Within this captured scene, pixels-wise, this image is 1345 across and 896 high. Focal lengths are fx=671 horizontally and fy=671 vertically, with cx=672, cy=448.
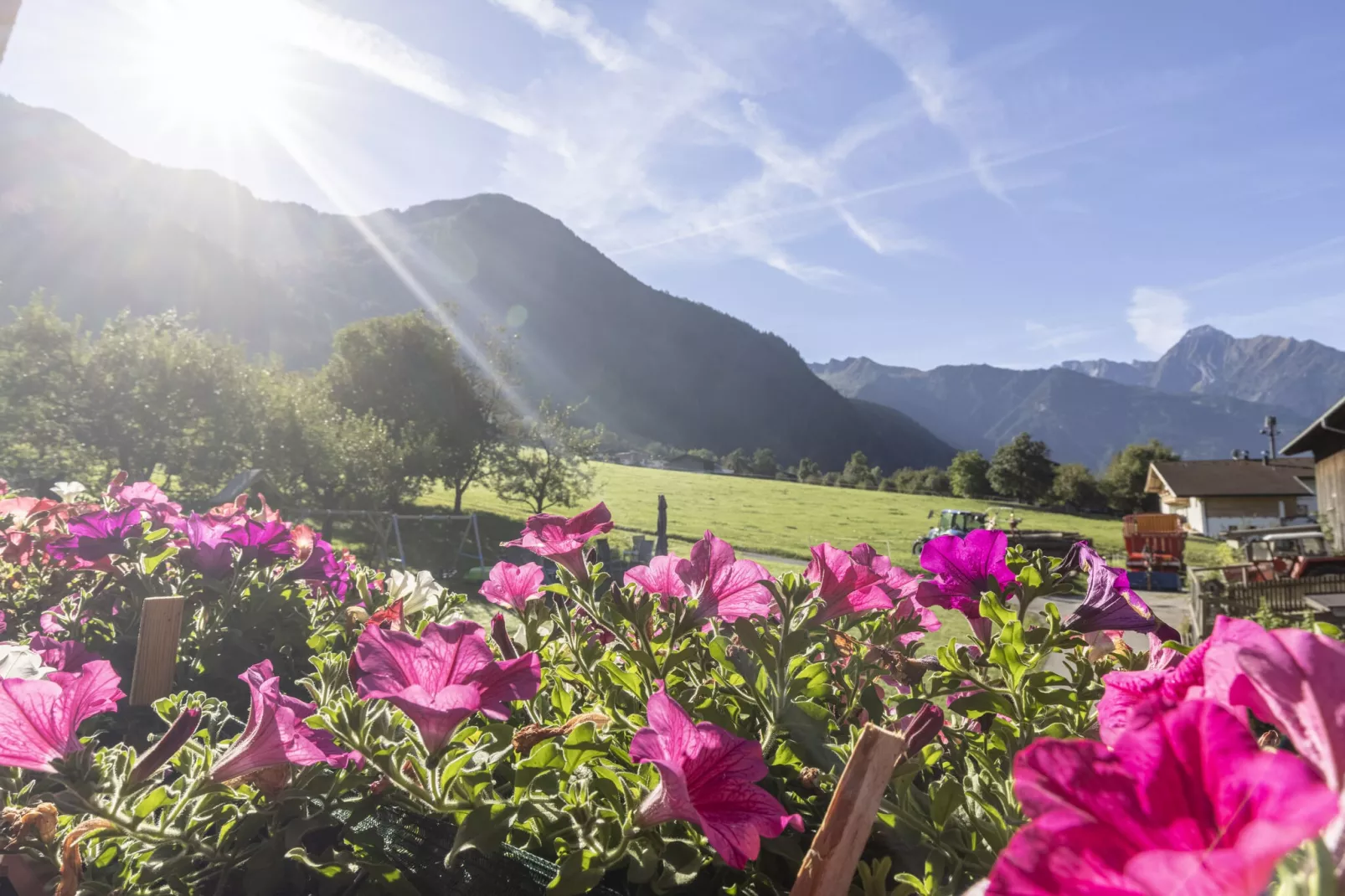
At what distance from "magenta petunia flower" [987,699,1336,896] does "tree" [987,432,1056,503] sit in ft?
225

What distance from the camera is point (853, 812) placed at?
55 cm

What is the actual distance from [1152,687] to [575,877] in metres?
0.53

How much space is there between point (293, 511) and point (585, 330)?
166 meters

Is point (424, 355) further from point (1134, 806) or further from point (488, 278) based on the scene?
point (488, 278)

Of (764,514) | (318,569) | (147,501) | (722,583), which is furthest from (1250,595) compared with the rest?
Answer: (764,514)

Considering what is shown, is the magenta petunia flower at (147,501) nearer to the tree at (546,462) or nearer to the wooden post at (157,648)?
the wooden post at (157,648)

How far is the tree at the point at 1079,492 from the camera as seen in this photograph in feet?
196

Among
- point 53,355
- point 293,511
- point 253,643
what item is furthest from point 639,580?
point 53,355

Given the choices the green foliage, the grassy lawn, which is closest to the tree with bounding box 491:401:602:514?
the grassy lawn

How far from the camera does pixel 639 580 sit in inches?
38.1

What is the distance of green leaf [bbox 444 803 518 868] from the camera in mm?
647

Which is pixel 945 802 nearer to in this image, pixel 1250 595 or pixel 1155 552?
pixel 1250 595

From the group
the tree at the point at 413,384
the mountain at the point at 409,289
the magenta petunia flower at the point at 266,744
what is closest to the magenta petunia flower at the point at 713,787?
the magenta petunia flower at the point at 266,744

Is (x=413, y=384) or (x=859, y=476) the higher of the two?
(x=413, y=384)
